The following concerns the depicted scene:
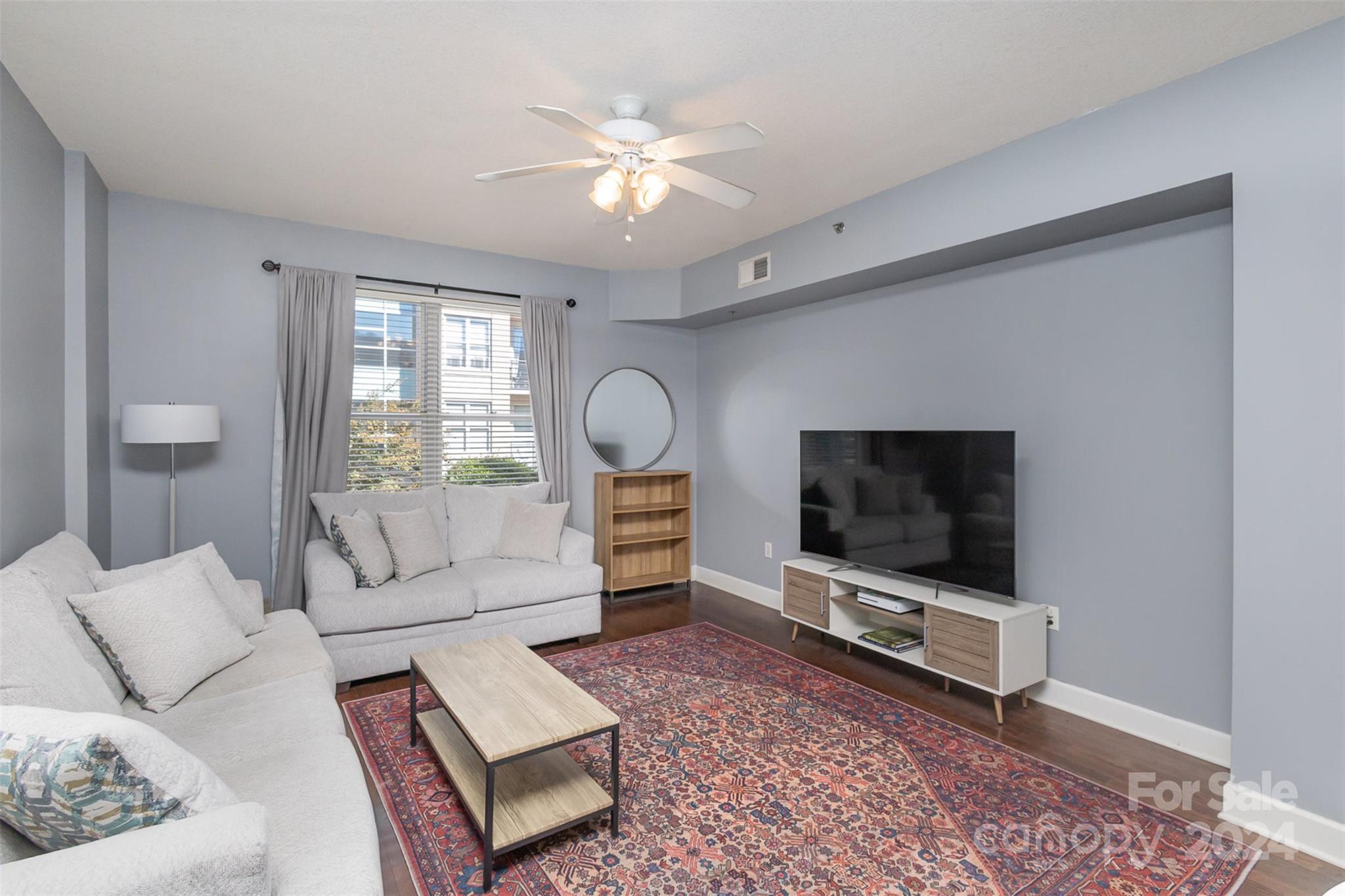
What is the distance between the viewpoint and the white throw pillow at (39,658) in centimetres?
139

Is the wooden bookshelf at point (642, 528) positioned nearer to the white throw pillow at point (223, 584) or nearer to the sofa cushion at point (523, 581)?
the sofa cushion at point (523, 581)

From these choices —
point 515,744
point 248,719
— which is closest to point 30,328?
point 248,719

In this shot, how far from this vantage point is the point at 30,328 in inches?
96.7

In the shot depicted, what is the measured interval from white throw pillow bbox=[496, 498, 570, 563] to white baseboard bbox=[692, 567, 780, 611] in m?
1.64

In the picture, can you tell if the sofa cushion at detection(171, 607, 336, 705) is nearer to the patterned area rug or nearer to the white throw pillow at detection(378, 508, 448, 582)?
the patterned area rug

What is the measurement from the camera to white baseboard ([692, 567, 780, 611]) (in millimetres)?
4809

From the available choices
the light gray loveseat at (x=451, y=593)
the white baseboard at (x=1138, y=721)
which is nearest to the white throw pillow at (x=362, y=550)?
the light gray loveseat at (x=451, y=593)

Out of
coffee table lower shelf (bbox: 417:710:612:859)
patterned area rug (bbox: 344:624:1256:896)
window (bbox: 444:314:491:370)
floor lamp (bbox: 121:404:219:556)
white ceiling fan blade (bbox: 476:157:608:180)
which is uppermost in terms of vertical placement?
white ceiling fan blade (bbox: 476:157:608:180)

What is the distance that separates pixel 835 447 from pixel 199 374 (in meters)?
3.85

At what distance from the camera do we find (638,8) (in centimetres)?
192

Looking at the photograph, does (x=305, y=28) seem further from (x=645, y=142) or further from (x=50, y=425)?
(x=50, y=425)

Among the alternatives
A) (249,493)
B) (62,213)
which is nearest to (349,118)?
(62,213)

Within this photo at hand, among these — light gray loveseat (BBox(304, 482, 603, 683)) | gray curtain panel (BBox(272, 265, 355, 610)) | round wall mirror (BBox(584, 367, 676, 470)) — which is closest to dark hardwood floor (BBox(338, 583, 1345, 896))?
light gray loveseat (BBox(304, 482, 603, 683))

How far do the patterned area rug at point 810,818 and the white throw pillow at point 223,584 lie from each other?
2.08ft
